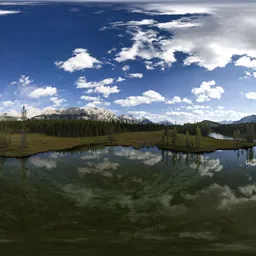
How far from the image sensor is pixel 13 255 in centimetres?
1030

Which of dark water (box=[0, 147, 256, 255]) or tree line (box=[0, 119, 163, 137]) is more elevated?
tree line (box=[0, 119, 163, 137])

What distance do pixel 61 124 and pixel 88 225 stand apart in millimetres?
105187

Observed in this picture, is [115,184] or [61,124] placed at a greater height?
[61,124]

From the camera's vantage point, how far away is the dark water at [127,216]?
37.2 feet

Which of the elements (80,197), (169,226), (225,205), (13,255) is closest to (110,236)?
(169,226)

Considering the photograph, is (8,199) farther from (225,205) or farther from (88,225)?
(225,205)

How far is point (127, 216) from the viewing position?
16344mm

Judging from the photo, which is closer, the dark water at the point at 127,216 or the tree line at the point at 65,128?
the dark water at the point at 127,216

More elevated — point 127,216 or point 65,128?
point 65,128

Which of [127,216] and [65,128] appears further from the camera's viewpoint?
[65,128]

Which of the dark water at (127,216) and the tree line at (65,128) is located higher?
the tree line at (65,128)

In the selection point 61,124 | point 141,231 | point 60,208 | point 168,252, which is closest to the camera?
point 168,252

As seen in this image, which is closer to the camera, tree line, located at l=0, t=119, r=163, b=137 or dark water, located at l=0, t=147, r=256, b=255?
dark water, located at l=0, t=147, r=256, b=255

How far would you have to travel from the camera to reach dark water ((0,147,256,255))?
37.2ft
